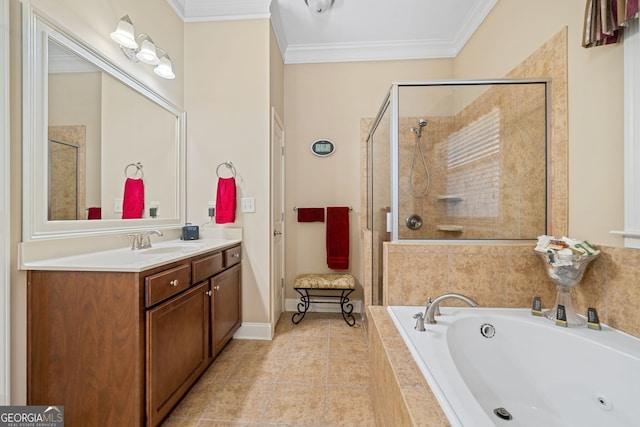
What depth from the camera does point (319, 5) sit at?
7.42 ft

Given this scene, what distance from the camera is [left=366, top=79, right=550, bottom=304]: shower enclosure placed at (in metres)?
1.63

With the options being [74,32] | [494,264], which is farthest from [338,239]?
[74,32]

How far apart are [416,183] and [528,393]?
1.18m

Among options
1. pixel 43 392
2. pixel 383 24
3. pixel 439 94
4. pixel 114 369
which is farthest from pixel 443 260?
pixel 383 24

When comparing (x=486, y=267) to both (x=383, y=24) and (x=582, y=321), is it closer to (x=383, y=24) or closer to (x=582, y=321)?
(x=582, y=321)

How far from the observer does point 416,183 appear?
1746mm

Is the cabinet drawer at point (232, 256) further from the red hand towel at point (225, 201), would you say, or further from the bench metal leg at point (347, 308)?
the bench metal leg at point (347, 308)

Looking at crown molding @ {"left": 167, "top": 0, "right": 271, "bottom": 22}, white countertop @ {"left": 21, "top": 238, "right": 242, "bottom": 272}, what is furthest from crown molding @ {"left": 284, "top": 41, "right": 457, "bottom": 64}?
white countertop @ {"left": 21, "top": 238, "right": 242, "bottom": 272}

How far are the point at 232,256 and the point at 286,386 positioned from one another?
3.20 ft

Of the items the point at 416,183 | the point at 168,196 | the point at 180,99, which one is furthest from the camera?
the point at 180,99

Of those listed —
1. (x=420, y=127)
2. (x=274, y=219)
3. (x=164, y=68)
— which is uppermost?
(x=164, y=68)

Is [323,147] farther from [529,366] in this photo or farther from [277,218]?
[529,366]

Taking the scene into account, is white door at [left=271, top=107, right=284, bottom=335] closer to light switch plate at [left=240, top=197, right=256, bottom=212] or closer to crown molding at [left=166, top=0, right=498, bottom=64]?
light switch plate at [left=240, top=197, right=256, bottom=212]

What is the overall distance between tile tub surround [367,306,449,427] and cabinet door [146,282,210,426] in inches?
40.1
